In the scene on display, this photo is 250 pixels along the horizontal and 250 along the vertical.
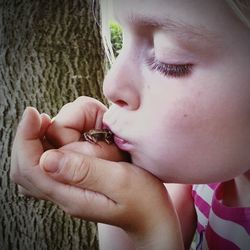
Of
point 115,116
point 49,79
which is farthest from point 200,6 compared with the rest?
point 49,79

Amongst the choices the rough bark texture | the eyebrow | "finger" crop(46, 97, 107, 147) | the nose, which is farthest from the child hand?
the rough bark texture

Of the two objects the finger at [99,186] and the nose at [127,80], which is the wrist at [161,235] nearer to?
the finger at [99,186]

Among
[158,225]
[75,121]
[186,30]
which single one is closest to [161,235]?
[158,225]

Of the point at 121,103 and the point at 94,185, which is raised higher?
the point at 121,103

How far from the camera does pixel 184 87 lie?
0.55 meters

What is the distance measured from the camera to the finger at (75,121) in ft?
2.30

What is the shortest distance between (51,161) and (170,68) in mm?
240

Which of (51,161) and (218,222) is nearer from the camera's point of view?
(51,161)

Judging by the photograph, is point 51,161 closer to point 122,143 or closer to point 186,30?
point 122,143

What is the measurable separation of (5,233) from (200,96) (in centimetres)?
92

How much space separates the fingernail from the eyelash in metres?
0.21

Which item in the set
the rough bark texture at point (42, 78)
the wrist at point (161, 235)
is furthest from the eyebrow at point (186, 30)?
the rough bark texture at point (42, 78)

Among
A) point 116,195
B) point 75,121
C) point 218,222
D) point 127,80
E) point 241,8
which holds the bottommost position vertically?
point 218,222

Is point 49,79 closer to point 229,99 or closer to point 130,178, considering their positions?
point 130,178
